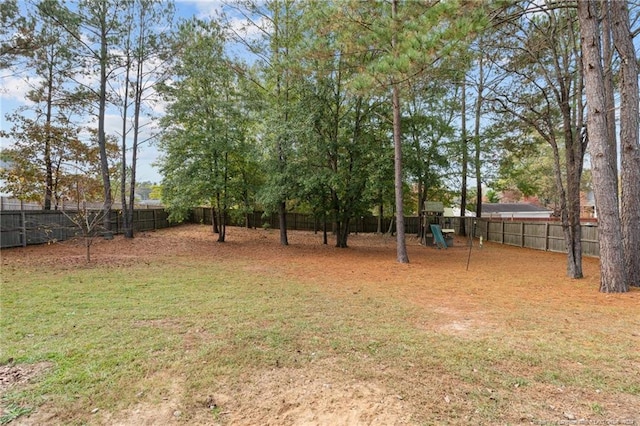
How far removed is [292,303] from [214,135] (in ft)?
29.9

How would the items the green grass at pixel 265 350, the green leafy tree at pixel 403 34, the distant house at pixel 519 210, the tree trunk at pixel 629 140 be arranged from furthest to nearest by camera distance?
the distant house at pixel 519 210 → the tree trunk at pixel 629 140 → the green leafy tree at pixel 403 34 → the green grass at pixel 265 350

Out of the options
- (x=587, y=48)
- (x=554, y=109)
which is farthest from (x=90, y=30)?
(x=554, y=109)

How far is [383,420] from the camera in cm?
205

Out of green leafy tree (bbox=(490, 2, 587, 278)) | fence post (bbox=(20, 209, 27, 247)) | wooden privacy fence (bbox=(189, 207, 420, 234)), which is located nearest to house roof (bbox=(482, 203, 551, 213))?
wooden privacy fence (bbox=(189, 207, 420, 234))

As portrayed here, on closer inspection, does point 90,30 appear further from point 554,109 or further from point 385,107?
point 554,109

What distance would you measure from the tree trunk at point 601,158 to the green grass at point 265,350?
9.00ft

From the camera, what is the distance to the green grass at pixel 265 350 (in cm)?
235

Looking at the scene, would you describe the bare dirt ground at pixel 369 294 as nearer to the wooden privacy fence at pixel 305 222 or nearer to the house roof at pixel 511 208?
the wooden privacy fence at pixel 305 222

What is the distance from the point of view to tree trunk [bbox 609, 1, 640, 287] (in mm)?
5777

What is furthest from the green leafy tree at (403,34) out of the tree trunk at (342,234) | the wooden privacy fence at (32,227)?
the wooden privacy fence at (32,227)

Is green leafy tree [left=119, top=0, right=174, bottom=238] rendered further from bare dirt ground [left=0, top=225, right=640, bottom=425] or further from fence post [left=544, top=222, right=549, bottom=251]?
fence post [left=544, top=222, right=549, bottom=251]

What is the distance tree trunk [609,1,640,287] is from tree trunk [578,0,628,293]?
620 mm

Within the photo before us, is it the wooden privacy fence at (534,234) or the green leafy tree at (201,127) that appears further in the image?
the green leafy tree at (201,127)

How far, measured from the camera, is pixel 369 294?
5523 mm
